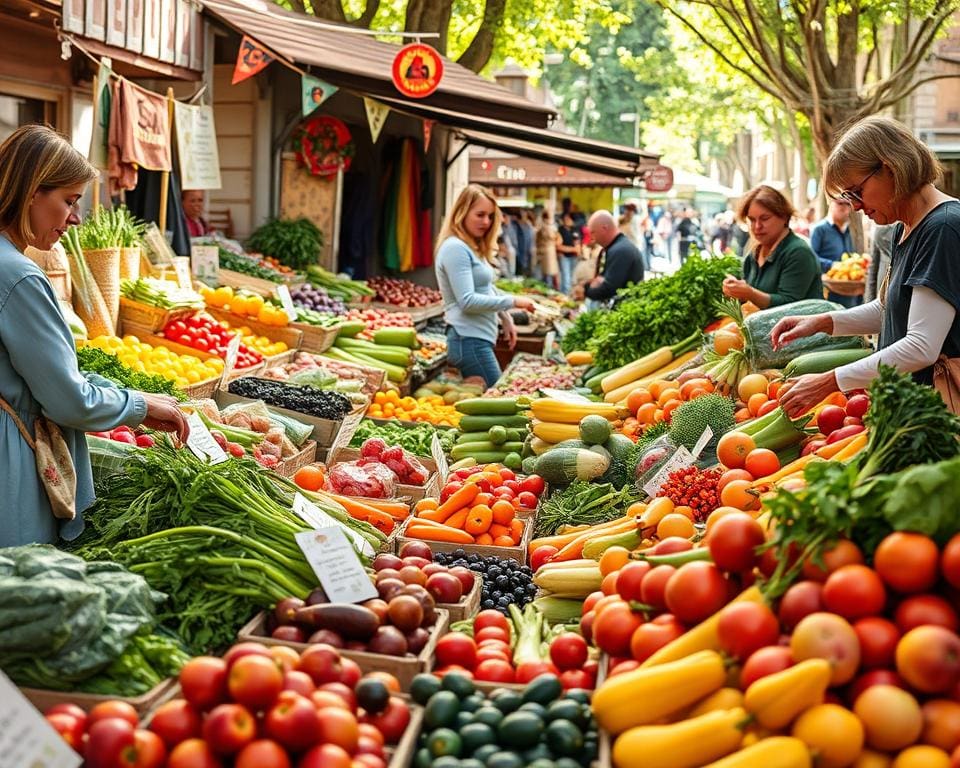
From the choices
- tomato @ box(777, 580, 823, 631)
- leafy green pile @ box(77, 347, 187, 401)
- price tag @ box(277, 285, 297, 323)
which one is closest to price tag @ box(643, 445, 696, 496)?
tomato @ box(777, 580, 823, 631)

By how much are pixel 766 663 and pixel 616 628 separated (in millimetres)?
489

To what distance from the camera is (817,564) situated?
239cm

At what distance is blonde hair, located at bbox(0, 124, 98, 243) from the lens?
313 centimetres

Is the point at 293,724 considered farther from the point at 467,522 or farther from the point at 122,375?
the point at 122,375

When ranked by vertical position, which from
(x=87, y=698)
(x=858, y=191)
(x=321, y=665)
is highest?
(x=858, y=191)

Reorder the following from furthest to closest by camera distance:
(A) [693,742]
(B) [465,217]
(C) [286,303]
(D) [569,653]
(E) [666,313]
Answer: (C) [286,303] → (B) [465,217] → (E) [666,313] → (D) [569,653] → (A) [693,742]

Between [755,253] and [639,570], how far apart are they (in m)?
4.34

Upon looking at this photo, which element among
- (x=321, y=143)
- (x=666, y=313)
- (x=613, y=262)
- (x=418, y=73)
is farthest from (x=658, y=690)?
(x=321, y=143)

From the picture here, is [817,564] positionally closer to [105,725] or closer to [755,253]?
[105,725]

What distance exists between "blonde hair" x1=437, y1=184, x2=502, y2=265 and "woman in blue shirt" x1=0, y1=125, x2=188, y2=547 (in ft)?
14.4

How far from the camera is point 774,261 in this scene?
6.40 metres

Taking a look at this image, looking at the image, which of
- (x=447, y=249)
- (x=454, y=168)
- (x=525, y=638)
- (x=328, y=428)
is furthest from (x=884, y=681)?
(x=454, y=168)

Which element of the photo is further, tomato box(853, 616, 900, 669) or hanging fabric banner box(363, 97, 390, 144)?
hanging fabric banner box(363, 97, 390, 144)

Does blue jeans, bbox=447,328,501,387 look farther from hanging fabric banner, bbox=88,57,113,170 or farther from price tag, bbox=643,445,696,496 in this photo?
price tag, bbox=643,445,696,496
